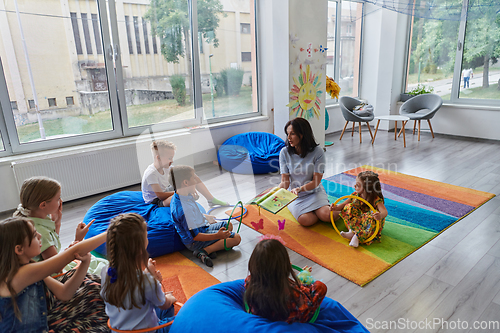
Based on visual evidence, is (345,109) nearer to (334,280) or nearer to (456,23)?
(456,23)

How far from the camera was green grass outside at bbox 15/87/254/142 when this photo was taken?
3848mm

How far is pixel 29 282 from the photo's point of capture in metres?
1.32

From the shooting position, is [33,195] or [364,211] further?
[364,211]

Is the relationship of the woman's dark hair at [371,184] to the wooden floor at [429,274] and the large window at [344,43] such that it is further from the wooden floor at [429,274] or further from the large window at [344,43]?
the large window at [344,43]

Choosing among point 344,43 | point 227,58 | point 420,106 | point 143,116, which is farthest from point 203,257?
point 344,43

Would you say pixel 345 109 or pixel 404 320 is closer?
pixel 404 320

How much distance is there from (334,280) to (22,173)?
10.5 ft

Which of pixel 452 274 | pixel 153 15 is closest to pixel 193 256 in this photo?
pixel 452 274

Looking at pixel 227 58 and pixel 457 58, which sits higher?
pixel 227 58

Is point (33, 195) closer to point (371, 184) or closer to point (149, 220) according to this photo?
point (149, 220)

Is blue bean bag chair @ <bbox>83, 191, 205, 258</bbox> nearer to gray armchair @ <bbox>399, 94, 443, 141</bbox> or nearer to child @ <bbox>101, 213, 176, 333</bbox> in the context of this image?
child @ <bbox>101, 213, 176, 333</bbox>

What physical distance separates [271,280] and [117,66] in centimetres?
373

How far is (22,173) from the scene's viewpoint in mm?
3436

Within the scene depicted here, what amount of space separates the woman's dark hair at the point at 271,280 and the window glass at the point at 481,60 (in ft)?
20.9
